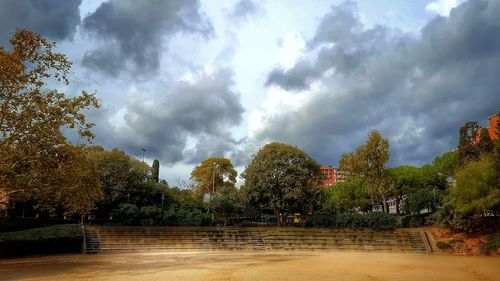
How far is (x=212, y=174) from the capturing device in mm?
68062

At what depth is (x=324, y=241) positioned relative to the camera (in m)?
34.4

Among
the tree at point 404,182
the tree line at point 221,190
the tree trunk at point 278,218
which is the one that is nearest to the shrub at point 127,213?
the tree line at point 221,190

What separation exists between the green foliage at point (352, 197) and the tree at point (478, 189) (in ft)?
50.4

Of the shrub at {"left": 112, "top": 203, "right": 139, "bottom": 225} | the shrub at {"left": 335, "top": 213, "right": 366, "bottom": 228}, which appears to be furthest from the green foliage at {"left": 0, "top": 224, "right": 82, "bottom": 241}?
the shrub at {"left": 335, "top": 213, "right": 366, "bottom": 228}

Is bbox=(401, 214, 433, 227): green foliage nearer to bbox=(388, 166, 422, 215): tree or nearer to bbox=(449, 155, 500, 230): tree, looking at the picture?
bbox=(388, 166, 422, 215): tree

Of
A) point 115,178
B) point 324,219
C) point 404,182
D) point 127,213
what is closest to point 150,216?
point 127,213

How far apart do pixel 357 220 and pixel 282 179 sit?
316 inches

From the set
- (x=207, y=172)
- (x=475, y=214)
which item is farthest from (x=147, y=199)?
(x=475, y=214)

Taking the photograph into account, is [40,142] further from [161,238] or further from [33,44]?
[161,238]

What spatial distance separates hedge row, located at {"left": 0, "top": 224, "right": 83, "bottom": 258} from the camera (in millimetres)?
23141

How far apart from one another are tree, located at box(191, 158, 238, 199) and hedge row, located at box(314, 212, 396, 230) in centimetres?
3128

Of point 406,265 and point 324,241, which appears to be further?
point 324,241

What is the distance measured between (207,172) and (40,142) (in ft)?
169

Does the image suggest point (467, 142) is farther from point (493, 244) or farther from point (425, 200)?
point (493, 244)
